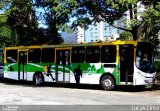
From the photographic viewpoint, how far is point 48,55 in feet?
87.2

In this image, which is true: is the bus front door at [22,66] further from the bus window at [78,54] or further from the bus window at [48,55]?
the bus window at [78,54]

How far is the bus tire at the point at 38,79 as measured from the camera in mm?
26828

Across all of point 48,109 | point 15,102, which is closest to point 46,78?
point 15,102

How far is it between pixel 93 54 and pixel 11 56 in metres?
7.43

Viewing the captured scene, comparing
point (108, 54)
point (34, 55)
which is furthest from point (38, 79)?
point (108, 54)

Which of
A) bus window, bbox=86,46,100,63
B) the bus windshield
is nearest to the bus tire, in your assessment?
bus window, bbox=86,46,100,63

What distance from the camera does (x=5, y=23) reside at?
3581 centimetres

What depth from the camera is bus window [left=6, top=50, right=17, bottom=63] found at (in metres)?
28.8

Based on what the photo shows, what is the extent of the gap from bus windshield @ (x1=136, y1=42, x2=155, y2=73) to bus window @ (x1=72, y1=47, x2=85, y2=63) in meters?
3.59

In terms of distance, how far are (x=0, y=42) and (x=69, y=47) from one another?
504 inches

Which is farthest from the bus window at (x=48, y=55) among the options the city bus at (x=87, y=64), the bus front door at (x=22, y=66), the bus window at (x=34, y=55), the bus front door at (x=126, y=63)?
the bus front door at (x=126, y=63)

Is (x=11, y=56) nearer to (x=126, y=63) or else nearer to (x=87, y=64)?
(x=87, y=64)

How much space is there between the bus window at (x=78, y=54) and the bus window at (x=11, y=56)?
5377 millimetres

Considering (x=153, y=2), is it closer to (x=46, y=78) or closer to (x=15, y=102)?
(x=46, y=78)
